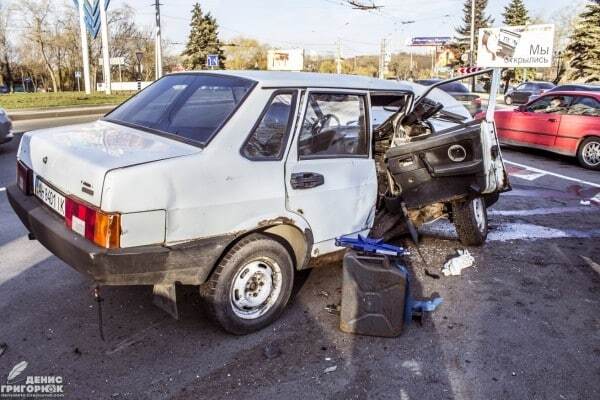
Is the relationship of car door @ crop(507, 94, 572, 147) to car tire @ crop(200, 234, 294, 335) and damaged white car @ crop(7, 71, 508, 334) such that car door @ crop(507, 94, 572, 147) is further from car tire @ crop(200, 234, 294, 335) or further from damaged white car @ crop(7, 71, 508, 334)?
car tire @ crop(200, 234, 294, 335)

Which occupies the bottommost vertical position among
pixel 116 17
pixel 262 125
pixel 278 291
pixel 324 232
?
pixel 278 291

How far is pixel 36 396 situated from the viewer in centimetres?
269

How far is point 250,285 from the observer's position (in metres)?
3.29

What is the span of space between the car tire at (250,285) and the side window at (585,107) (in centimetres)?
918

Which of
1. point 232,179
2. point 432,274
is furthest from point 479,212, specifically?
point 232,179

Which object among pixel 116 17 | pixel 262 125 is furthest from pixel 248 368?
pixel 116 17

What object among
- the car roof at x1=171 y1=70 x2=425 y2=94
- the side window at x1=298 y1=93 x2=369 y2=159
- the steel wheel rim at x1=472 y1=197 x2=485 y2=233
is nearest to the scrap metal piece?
the side window at x1=298 y1=93 x2=369 y2=159

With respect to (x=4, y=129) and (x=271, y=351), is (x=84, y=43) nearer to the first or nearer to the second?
(x=4, y=129)

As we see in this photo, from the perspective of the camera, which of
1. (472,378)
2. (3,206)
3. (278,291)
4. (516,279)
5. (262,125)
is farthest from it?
(3,206)

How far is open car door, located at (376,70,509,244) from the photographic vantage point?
405cm

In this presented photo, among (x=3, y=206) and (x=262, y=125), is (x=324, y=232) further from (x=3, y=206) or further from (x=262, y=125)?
(x=3, y=206)

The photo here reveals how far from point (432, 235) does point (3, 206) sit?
5191 mm

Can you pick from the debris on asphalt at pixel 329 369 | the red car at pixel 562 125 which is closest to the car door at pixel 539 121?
the red car at pixel 562 125

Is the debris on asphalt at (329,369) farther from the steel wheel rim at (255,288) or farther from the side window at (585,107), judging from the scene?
the side window at (585,107)
